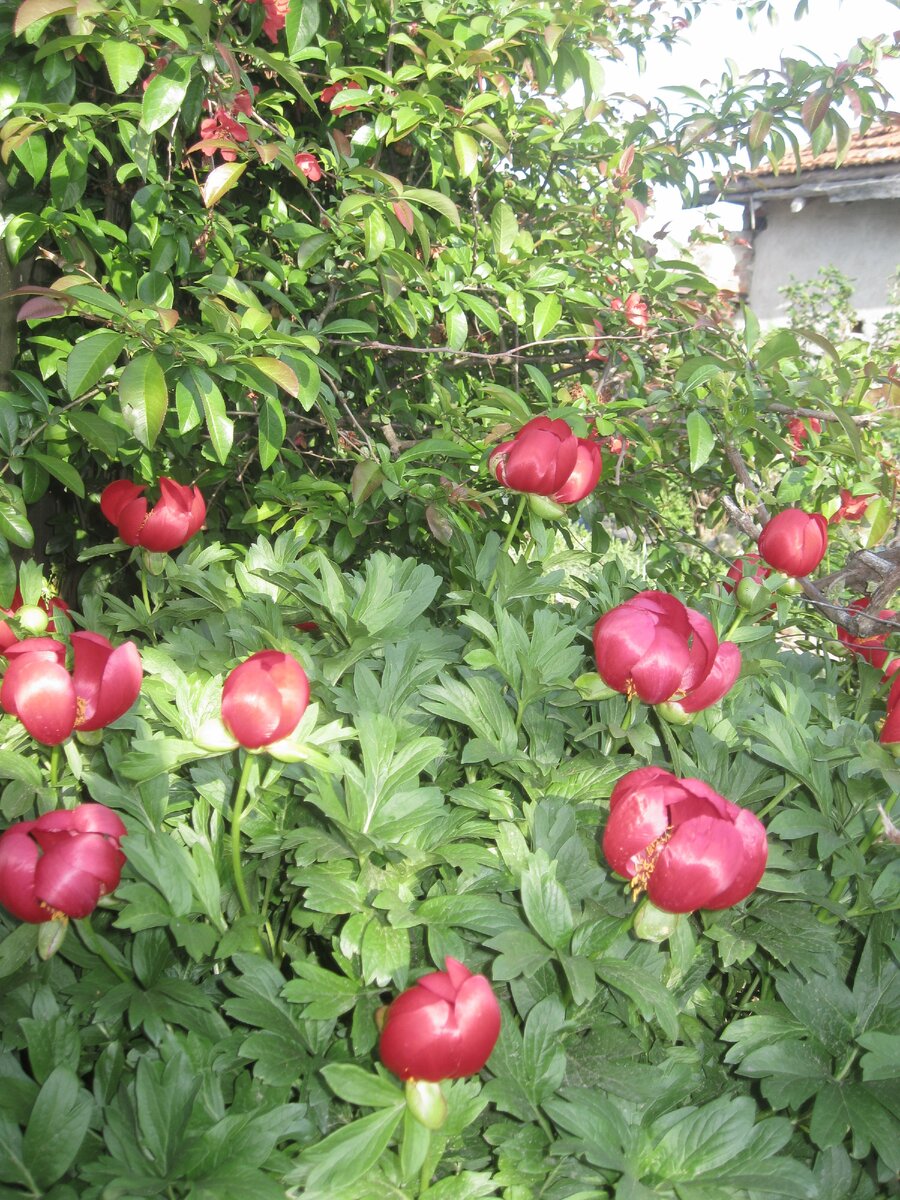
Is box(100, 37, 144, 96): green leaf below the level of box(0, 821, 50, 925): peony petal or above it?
above

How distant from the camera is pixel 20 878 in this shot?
0.72 metres

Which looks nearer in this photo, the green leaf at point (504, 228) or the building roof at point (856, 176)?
the green leaf at point (504, 228)

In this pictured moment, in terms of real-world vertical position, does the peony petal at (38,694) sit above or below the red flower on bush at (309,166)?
Answer: below

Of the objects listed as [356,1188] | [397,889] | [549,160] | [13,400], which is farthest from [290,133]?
[356,1188]

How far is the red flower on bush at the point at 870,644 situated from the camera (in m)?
1.26

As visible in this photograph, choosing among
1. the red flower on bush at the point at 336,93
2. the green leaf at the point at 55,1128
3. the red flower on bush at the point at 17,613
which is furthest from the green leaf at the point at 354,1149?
the red flower on bush at the point at 336,93

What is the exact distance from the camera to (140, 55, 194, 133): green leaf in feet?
3.39

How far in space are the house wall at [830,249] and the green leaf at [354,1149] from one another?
22.1 feet

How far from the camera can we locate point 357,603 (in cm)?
100

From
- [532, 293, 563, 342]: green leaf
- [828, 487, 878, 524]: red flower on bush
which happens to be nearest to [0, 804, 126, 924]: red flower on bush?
[532, 293, 563, 342]: green leaf

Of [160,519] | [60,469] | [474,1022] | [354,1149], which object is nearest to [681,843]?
[474,1022]

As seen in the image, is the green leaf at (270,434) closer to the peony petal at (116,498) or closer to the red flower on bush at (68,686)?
the peony petal at (116,498)

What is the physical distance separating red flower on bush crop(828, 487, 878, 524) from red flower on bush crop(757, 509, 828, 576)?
1.56 feet

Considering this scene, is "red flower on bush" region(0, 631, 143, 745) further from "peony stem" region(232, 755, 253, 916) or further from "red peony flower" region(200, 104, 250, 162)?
"red peony flower" region(200, 104, 250, 162)
